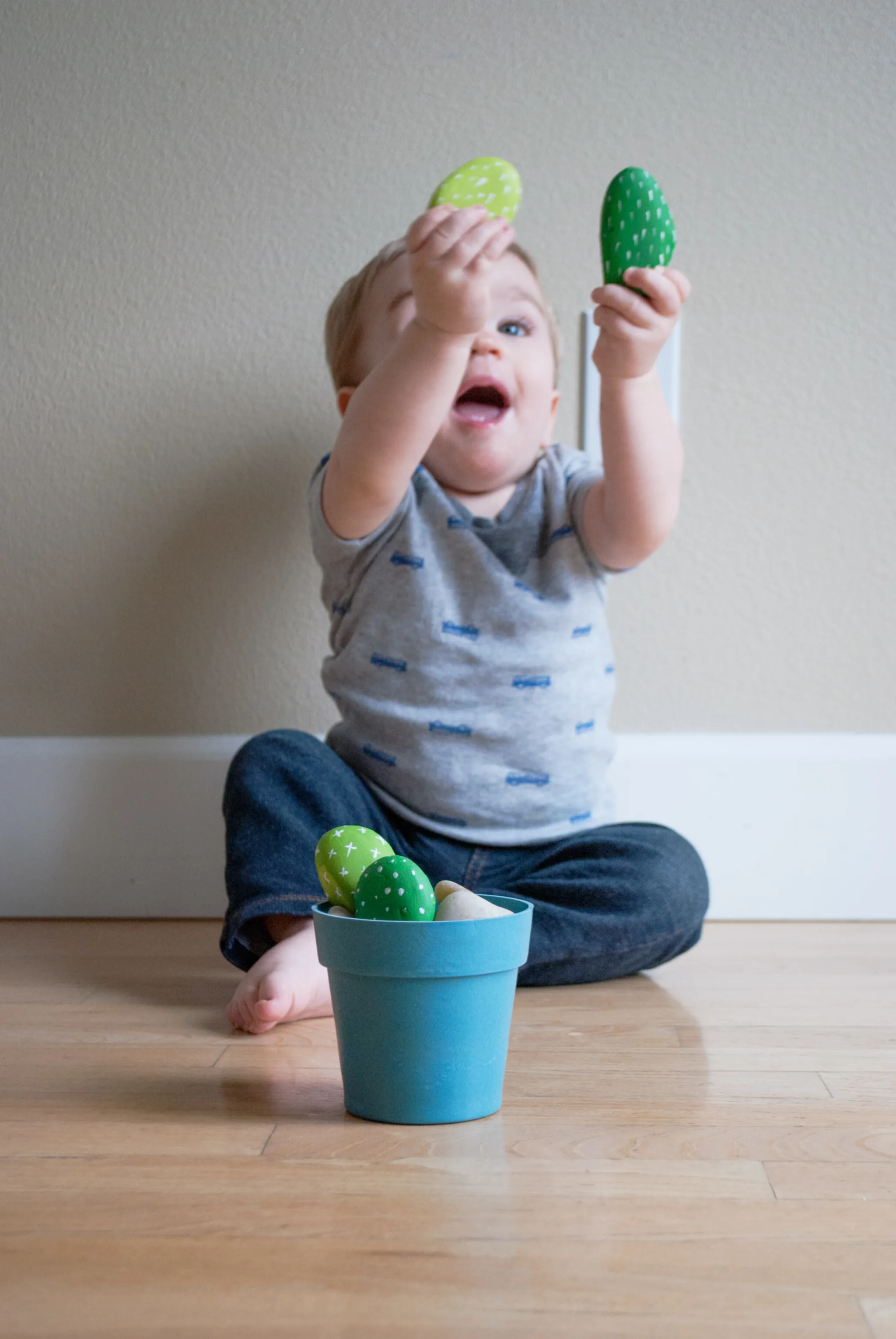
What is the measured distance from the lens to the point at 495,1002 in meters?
0.67

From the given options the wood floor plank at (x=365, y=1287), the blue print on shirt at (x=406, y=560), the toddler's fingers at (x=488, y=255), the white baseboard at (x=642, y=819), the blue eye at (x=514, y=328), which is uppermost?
the toddler's fingers at (x=488, y=255)

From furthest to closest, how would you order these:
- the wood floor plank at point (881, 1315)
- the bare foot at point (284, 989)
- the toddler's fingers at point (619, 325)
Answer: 1. the toddler's fingers at point (619, 325)
2. the bare foot at point (284, 989)
3. the wood floor plank at point (881, 1315)

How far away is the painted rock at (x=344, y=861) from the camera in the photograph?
2.33 feet

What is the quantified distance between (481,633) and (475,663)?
0.10ft

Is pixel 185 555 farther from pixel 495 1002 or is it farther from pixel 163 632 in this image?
pixel 495 1002

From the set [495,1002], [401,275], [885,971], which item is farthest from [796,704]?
[495,1002]

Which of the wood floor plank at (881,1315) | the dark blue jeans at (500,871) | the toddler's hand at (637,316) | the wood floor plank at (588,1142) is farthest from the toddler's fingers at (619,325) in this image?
the wood floor plank at (881,1315)

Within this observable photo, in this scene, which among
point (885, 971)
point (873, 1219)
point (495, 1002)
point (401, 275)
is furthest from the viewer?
point (401, 275)

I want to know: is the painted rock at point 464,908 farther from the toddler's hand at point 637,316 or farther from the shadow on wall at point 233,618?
the shadow on wall at point 233,618

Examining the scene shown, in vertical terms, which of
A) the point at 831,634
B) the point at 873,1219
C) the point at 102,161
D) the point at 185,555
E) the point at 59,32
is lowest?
the point at 873,1219

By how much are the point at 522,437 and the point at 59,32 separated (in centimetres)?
68

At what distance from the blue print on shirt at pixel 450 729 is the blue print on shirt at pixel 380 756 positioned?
0.16 ft

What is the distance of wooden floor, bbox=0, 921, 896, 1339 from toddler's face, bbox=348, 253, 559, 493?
534mm

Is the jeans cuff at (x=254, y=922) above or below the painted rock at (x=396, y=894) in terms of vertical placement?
below
